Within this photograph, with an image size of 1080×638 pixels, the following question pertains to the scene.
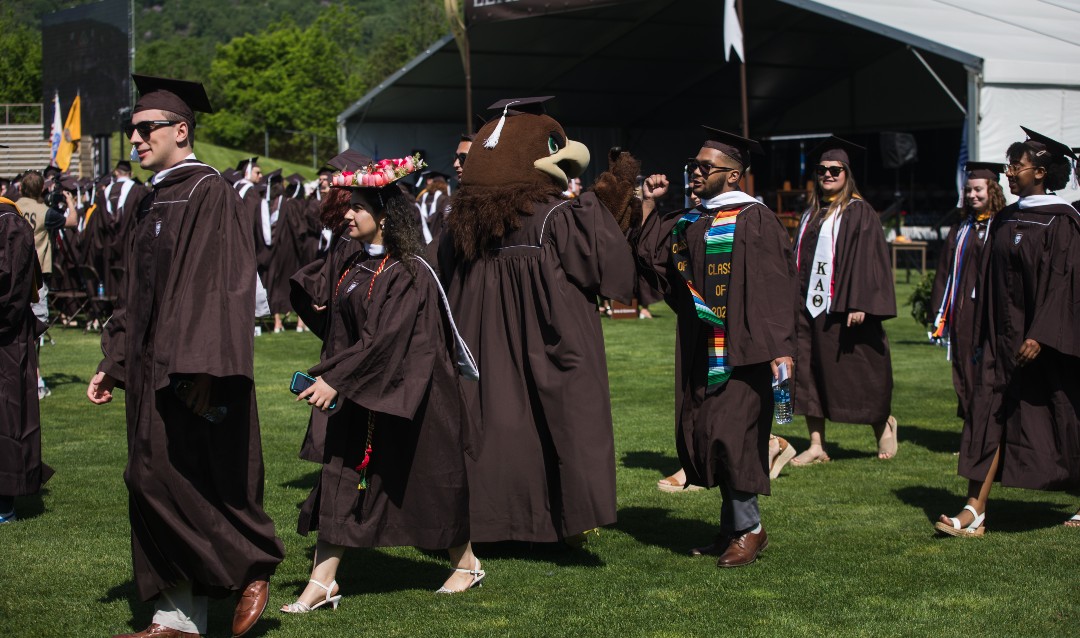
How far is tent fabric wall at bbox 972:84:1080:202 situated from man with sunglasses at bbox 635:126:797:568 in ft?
44.6

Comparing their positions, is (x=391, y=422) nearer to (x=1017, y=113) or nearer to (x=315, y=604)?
(x=315, y=604)

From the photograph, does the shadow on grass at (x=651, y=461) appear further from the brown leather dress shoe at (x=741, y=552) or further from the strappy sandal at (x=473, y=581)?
the strappy sandal at (x=473, y=581)

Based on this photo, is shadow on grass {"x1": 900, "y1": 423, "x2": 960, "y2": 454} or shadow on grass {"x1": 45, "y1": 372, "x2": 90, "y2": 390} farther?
shadow on grass {"x1": 45, "y1": 372, "x2": 90, "y2": 390}

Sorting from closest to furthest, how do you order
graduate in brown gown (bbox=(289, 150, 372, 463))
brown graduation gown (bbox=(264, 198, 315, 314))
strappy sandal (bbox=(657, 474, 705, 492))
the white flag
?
1. graduate in brown gown (bbox=(289, 150, 372, 463))
2. strappy sandal (bbox=(657, 474, 705, 492))
3. the white flag
4. brown graduation gown (bbox=(264, 198, 315, 314))

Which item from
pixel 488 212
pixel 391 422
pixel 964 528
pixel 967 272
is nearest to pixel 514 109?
pixel 488 212

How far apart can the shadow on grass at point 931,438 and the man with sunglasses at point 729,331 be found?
11.1ft

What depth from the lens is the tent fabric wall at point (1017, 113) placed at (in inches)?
725

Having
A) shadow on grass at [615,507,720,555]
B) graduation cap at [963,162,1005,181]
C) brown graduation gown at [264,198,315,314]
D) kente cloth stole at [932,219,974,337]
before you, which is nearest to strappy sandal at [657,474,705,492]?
shadow on grass at [615,507,720,555]

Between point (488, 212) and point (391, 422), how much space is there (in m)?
1.26

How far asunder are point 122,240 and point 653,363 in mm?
7437

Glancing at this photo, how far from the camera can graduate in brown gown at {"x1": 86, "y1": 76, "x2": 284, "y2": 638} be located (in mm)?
4363

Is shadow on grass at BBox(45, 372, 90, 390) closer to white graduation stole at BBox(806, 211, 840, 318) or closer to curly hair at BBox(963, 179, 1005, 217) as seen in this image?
white graduation stole at BBox(806, 211, 840, 318)

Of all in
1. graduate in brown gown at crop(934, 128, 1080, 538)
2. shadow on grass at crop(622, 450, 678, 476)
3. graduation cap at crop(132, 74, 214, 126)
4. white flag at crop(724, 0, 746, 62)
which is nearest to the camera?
graduation cap at crop(132, 74, 214, 126)

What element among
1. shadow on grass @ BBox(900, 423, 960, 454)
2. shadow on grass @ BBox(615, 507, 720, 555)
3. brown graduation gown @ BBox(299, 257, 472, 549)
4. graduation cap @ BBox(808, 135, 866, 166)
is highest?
graduation cap @ BBox(808, 135, 866, 166)
